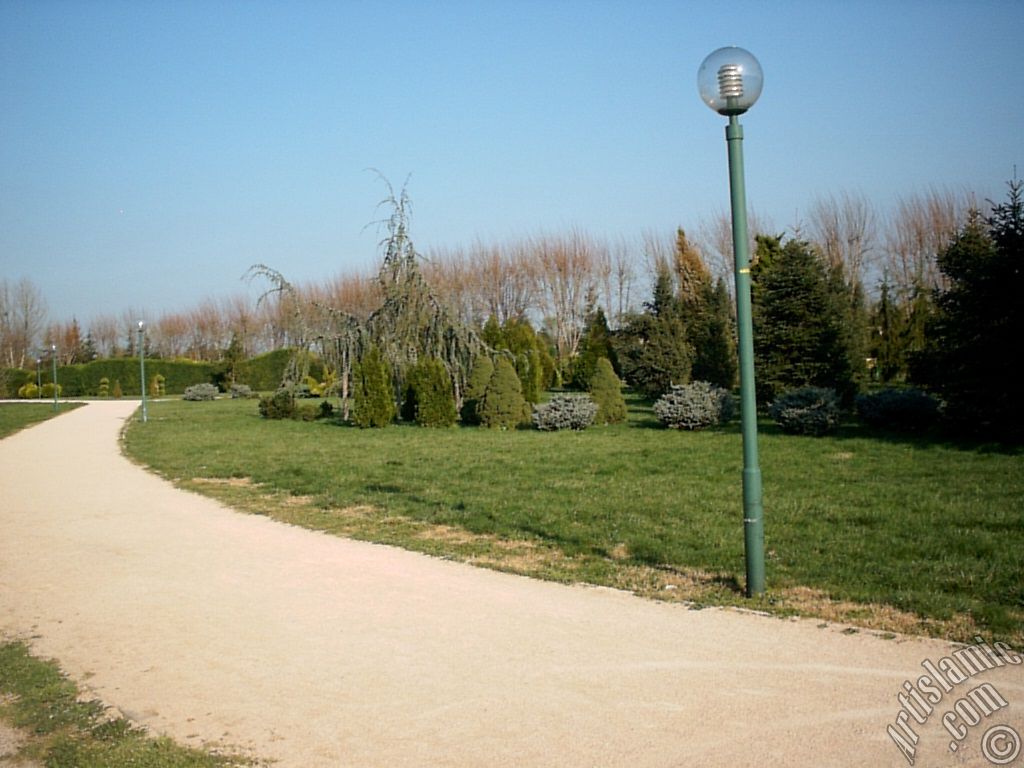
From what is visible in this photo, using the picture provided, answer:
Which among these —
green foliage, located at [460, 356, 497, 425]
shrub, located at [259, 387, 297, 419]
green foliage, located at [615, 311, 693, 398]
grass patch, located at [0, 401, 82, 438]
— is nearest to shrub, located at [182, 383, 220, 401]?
grass patch, located at [0, 401, 82, 438]

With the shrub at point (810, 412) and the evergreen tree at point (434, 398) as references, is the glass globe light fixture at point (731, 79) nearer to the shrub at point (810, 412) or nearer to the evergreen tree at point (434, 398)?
the shrub at point (810, 412)

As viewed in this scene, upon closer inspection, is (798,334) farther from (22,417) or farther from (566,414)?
(22,417)

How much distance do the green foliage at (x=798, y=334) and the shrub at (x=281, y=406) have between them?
48.2ft

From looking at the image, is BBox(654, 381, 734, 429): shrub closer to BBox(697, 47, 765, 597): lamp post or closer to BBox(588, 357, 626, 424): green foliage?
BBox(588, 357, 626, 424): green foliage

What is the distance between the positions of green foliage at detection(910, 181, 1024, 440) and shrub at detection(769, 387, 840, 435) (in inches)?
72.0

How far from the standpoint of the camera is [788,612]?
5.62 meters

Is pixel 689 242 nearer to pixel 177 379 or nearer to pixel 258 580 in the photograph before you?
pixel 177 379

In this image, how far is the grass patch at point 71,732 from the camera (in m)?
3.73

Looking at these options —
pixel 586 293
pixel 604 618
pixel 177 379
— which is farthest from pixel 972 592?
pixel 177 379

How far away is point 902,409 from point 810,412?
1.72 m

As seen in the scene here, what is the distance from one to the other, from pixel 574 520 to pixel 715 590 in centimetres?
298

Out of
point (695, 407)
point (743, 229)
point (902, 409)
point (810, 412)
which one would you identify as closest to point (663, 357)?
point (695, 407)

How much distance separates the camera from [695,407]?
18891mm

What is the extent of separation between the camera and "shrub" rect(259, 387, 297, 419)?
28156mm
